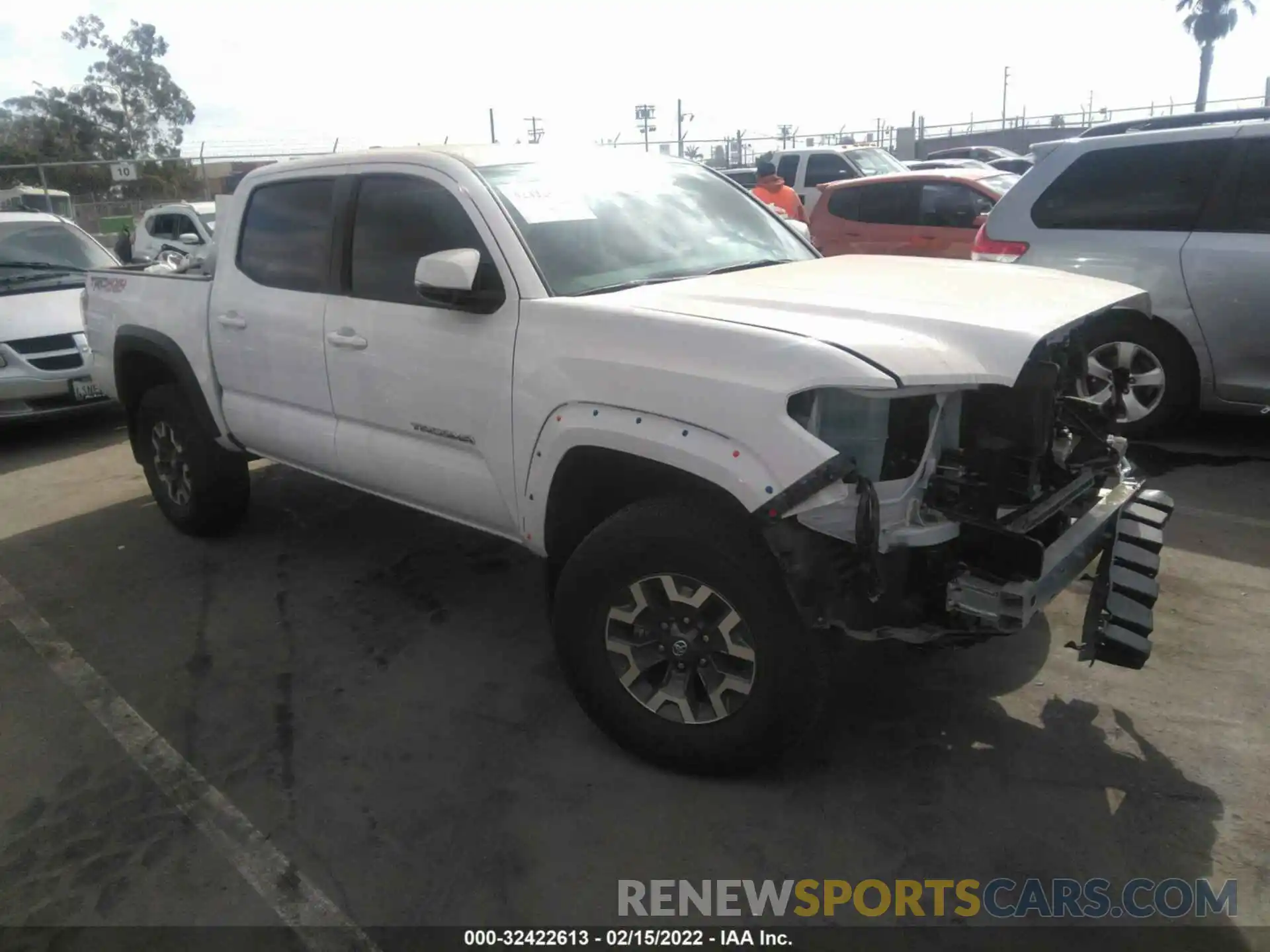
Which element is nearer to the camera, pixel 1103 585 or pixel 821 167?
pixel 1103 585

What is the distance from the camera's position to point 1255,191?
5352 millimetres

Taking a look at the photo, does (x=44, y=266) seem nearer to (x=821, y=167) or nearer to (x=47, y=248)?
(x=47, y=248)

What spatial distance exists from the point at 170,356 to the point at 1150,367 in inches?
216

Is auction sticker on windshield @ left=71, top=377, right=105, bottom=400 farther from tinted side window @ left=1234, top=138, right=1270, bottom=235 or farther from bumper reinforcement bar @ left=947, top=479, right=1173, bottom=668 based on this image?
tinted side window @ left=1234, top=138, right=1270, bottom=235

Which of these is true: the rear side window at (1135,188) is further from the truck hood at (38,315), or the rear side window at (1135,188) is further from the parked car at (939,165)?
the parked car at (939,165)

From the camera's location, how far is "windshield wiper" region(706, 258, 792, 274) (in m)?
3.63

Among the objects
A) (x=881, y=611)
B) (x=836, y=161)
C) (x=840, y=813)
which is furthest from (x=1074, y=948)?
(x=836, y=161)

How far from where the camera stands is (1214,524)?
470cm

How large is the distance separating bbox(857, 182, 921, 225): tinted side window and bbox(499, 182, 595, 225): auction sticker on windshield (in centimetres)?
748

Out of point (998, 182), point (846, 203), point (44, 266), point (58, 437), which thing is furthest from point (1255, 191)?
point (44, 266)

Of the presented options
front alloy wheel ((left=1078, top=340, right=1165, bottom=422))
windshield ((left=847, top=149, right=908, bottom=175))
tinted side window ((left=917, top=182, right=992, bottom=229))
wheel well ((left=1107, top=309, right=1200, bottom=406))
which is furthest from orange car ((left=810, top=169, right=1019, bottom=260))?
windshield ((left=847, top=149, right=908, bottom=175))

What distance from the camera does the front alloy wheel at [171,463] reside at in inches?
204

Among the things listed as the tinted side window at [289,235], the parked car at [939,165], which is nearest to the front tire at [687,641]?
the tinted side window at [289,235]

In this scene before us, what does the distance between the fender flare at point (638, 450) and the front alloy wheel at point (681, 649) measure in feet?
1.16
